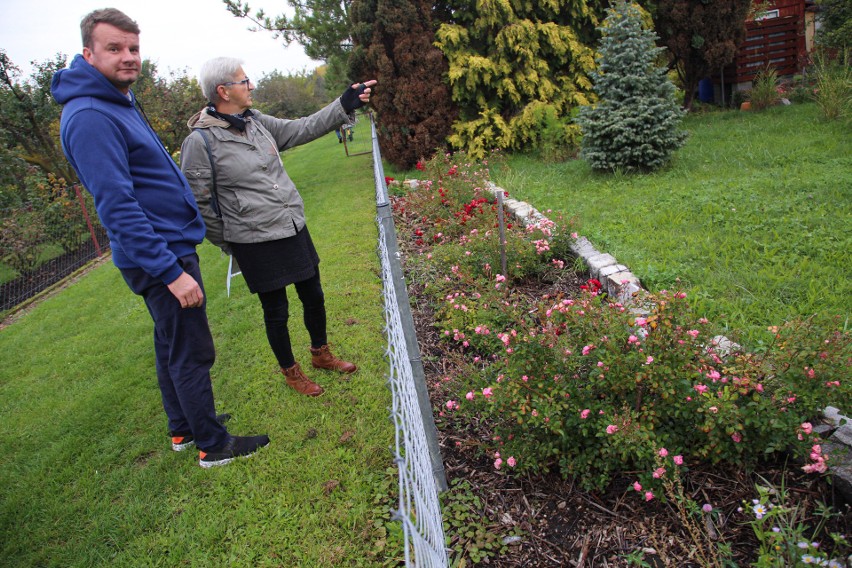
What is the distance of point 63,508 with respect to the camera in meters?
2.52

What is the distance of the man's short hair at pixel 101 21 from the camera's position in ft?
6.69

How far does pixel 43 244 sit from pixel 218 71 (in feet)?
23.3

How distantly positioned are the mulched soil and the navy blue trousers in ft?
4.05

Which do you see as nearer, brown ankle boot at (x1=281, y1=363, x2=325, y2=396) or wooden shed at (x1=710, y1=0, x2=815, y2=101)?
brown ankle boot at (x1=281, y1=363, x2=325, y2=396)

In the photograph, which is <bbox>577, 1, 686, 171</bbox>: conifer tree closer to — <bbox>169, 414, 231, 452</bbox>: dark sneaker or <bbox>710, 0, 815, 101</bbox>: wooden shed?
<bbox>710, 0, 815, 101</bbox>: wooden shed

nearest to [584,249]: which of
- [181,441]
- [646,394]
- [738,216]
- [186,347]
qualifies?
[738,216]

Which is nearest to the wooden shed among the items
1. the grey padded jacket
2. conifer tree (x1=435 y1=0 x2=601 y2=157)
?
conifer tree (x1=435 y1=0 x2=601 y2=157)

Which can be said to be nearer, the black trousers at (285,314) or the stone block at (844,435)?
the stone block at (844,435)

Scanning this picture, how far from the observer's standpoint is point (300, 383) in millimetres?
3135

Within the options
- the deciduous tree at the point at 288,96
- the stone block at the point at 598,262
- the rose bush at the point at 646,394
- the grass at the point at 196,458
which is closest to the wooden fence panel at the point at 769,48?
the stone block at the point at 598,262

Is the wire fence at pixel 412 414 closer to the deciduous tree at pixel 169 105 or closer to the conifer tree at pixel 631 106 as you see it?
the conifer tree at pixel 631 106

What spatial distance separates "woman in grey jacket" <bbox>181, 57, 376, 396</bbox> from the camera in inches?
101

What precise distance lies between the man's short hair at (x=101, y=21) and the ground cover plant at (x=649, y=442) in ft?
6.72

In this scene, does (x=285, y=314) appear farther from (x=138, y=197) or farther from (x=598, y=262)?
(x=598, y=262)
